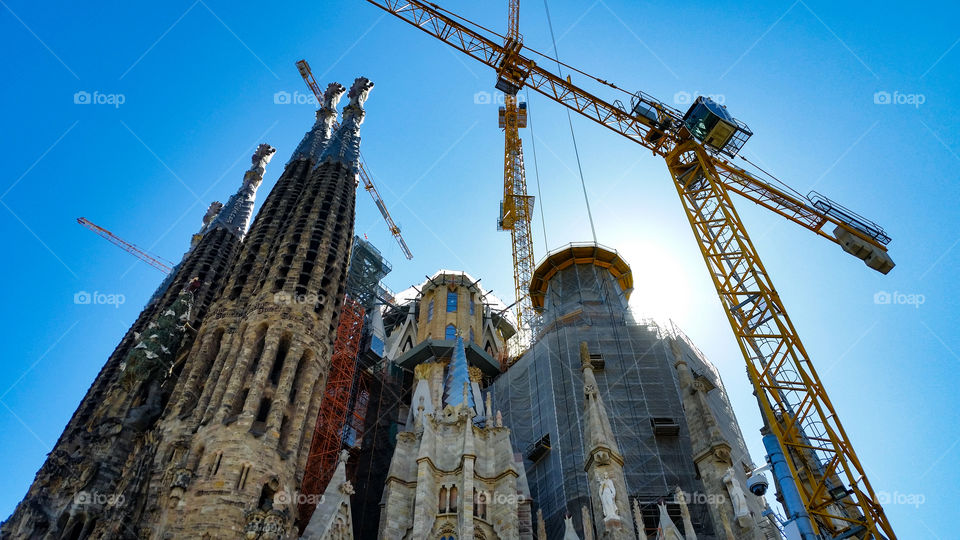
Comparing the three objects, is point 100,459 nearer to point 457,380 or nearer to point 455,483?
point 455,483

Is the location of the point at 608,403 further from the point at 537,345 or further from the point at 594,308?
the point at 594,308

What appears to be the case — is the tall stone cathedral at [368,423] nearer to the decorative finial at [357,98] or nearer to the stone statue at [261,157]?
the decorative finial at [357,98]

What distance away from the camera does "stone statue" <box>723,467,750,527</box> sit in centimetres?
2491

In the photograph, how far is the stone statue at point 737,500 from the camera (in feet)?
81.7

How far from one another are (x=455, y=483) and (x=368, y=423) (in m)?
15.0

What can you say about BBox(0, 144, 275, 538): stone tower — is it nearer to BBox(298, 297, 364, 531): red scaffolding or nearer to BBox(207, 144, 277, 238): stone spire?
BBox(298, 297, 364, 531): red scaffolding

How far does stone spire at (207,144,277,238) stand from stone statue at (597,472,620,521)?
39.9 meters

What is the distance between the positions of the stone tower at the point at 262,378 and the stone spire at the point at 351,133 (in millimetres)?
1301

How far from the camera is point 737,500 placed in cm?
2511

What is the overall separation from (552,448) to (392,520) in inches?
330

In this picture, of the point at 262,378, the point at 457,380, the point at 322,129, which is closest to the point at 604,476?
the point at 457,380

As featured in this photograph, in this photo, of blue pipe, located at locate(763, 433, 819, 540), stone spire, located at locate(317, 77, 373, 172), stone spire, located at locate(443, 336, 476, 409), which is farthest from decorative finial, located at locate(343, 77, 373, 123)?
blue pipe, located at locate(763, 433, 819, 540)

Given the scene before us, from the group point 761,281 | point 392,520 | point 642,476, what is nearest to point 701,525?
point 642,476

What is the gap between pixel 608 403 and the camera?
34500mm
